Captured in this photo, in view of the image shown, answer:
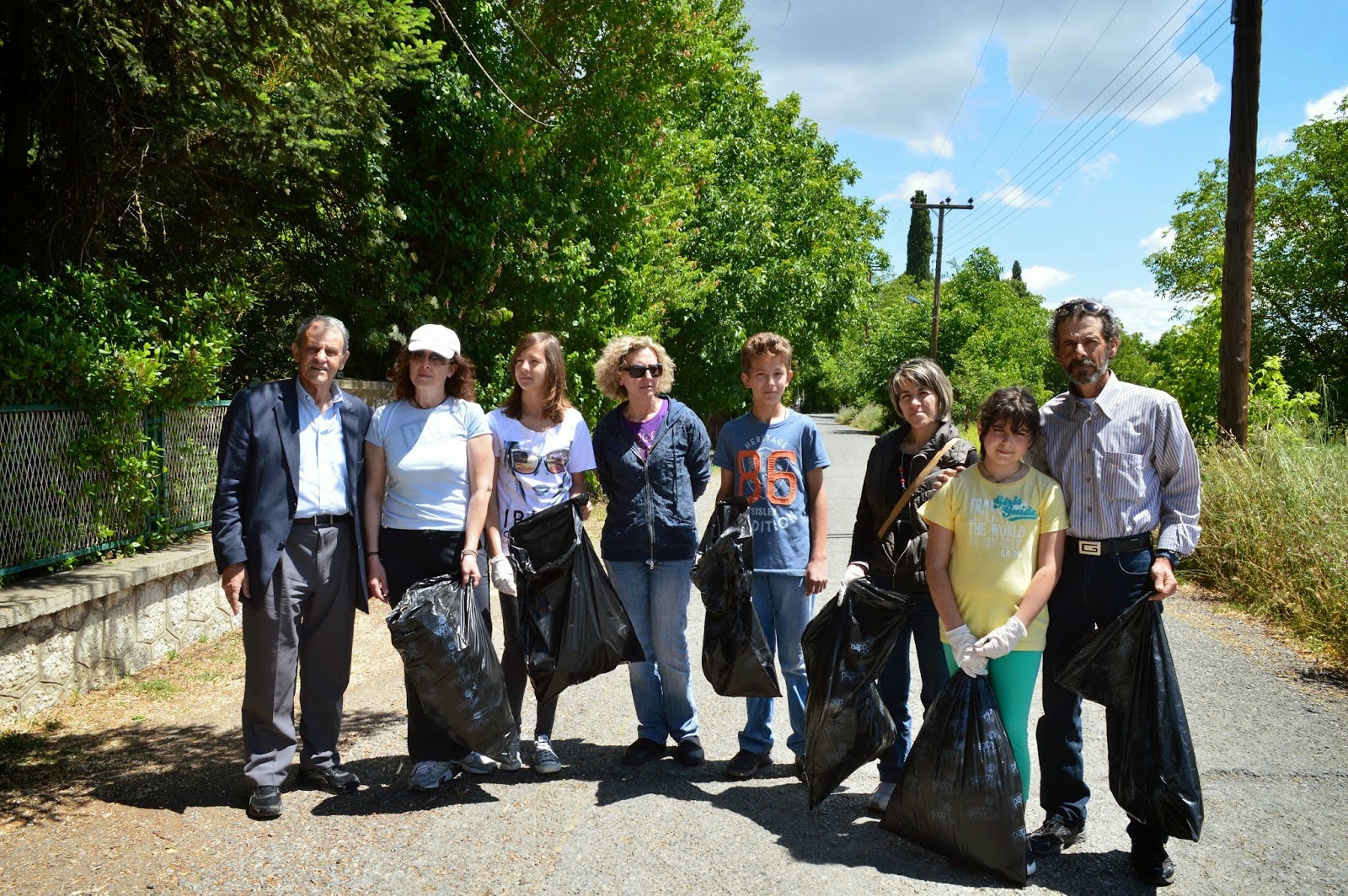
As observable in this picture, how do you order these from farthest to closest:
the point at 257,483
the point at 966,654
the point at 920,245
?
the point at 920,245
the point at 257,483
the point at 966,654

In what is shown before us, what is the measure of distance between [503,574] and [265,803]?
1.28 meters

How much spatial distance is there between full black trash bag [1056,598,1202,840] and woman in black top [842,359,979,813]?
608 mm

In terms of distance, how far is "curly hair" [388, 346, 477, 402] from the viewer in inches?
170

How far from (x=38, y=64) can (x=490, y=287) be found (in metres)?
4.88

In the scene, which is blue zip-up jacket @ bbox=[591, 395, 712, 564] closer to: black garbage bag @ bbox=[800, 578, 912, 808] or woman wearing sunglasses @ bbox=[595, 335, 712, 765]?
woman wearing sunglasses @ bbox=[595, 335, 712, 765]

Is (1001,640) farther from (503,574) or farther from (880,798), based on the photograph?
(503,574)

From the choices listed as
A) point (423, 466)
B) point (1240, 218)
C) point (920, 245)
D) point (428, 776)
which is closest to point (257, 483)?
point (423, 466)

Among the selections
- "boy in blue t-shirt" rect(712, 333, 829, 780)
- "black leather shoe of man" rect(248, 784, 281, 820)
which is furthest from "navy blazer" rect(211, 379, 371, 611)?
"boy in blue t-shirt" rect(712, 333, 829, 780)

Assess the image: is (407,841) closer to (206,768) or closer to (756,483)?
(206,768)

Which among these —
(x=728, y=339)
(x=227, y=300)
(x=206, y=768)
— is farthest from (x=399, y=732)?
(x=728, y=339)

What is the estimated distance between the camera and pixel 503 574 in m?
4.21

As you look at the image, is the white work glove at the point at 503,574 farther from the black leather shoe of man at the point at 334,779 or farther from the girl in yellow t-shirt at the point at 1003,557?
the girl in yellow t-shirt at the point at 1003,557

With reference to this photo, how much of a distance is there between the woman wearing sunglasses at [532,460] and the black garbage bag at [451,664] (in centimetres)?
26

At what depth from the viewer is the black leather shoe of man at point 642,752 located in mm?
4504
